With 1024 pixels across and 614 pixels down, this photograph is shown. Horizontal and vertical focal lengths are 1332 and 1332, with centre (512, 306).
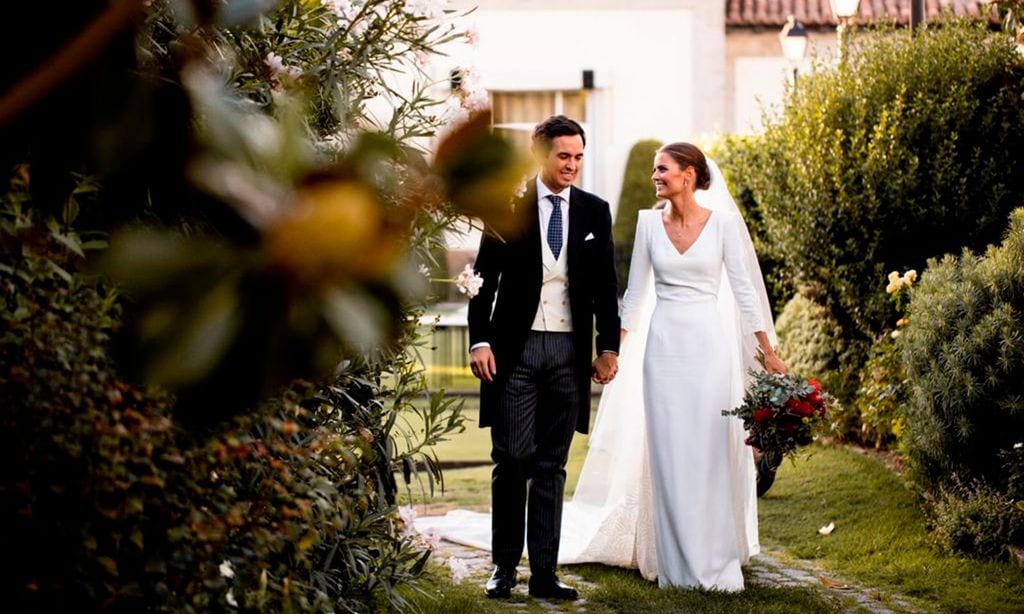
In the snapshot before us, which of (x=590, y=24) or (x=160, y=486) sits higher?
(x=590, y=24)

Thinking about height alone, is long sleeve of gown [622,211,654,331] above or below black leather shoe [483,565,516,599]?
above

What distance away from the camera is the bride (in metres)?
5.87

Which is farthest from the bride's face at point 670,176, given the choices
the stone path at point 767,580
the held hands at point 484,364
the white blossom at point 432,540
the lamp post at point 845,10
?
the lamp post at point 845,10

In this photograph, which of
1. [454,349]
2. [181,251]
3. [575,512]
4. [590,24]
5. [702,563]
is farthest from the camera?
[590,24]

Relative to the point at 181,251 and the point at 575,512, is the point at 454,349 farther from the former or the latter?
the point at 181,251

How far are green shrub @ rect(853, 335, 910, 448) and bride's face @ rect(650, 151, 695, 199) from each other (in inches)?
94.9

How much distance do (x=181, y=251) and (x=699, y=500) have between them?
5.39 meters

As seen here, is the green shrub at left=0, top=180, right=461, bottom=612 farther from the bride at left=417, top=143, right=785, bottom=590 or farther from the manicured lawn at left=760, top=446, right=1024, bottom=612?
the manicured lawn at left=760, top=446, right=1024, bottom=612

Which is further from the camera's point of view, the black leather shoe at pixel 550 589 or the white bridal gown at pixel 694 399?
the white bridal gown at pixel 694 399

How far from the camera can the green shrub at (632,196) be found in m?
15.5

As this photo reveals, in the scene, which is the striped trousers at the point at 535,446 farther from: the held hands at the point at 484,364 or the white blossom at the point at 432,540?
the white blossom at the point at 432,540

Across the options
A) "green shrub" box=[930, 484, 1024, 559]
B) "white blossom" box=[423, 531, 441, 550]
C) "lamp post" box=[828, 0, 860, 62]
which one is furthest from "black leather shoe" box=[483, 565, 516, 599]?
"lamp post" box=[828, 0, 860, 62]

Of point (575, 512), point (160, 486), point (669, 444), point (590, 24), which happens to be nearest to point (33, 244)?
point (160, 486)

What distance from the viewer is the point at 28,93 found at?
695 millimetres
